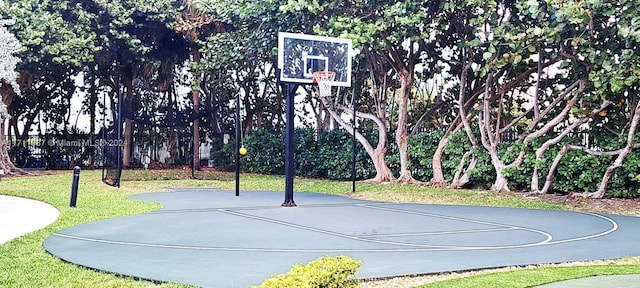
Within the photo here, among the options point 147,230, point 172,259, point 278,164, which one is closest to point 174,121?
point 278,164

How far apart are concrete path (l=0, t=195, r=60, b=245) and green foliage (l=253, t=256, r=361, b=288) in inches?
164

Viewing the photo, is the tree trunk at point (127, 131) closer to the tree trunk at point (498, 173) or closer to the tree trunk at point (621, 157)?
the tree trunk at point (498, 173)

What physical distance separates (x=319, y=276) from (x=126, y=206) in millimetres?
7222

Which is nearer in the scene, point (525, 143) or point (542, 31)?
point (542, 31)

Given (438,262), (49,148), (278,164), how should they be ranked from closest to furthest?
(438,262)
(278,164)
(49,148)

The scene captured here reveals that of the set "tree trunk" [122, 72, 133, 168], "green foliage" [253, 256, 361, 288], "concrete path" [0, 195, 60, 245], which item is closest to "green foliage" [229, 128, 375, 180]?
"tree trunk" [122, 72, 133, 168]

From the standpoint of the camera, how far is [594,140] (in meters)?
12.7

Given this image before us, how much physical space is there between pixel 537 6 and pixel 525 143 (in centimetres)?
340

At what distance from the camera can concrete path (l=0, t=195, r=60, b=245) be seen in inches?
289

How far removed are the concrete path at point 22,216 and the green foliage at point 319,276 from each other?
13.7 feet

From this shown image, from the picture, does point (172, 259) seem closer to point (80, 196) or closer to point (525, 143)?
point (80, 196)

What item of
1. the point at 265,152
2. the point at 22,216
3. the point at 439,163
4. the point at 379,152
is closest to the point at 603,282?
the point at 22,216

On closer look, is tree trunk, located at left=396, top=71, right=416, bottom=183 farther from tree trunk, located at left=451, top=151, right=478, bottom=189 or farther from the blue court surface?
the blue court surface

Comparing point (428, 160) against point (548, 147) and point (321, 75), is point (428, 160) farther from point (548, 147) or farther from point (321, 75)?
point (321, 75)
